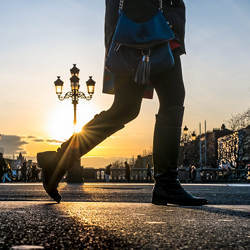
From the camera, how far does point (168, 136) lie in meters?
3.21

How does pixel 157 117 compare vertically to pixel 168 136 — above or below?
above

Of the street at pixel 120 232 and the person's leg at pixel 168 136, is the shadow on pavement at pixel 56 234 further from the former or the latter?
the person's leg at pixel 168 136

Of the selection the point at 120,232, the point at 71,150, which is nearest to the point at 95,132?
the point at 71,150

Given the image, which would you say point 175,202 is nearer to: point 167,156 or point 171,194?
point 171,194

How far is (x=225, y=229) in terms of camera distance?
1.65 meters

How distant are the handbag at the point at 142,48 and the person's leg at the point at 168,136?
6.4 inches

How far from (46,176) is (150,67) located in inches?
38.8

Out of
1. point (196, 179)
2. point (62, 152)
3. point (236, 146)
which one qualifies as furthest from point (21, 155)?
point (62, 152)

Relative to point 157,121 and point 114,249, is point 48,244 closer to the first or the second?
point 114,249

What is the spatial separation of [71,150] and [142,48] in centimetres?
84

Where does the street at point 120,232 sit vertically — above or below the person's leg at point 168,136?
below

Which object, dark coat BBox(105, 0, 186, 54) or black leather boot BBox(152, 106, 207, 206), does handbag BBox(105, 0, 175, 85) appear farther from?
black leather boot BBox(152, 106, 207, 206)

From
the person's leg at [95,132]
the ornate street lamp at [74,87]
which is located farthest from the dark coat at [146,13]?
the ornate street lamp at [74,87]

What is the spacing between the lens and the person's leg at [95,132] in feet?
10.1
